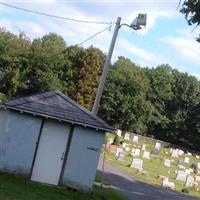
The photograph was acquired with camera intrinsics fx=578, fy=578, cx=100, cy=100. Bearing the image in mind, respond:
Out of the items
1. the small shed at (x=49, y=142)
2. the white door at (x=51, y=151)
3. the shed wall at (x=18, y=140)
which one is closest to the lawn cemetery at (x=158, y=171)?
the small shed at (x=49, y=142)

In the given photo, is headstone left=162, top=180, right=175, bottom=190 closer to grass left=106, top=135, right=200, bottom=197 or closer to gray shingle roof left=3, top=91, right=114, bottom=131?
grass left=106, top=135, right=200, bottom=197

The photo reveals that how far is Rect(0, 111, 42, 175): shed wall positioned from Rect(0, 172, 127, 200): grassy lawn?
21.6 inches

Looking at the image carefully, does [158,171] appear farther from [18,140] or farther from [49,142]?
[18,140]

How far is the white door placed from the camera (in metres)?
20.7

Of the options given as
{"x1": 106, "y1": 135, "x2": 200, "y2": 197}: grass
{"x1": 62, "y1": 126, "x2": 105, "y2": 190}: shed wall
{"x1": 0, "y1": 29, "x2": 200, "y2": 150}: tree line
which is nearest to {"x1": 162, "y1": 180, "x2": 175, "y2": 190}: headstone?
{"x1": 106, "y1": 135, "x2": 200, "y2": 197}: grass

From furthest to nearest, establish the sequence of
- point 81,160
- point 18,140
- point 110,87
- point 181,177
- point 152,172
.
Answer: point 110,87 → point 152,172 → point 181,177 → point 81,160 → point 18,140

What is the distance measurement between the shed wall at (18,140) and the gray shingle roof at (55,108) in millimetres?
337

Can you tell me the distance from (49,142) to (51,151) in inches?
13.3

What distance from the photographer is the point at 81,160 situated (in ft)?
68.7

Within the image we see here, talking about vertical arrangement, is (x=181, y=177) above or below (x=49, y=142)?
below

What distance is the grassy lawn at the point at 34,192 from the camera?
16.1m

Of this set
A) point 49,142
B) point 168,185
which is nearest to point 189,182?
point 168,185

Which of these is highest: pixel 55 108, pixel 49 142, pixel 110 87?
pixel 110 87

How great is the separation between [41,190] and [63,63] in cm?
6903
